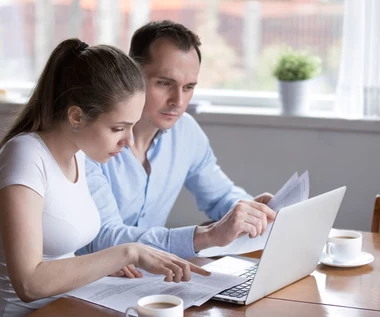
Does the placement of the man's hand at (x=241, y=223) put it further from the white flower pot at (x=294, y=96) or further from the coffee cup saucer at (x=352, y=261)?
the white flower pot at (x=294, y=96)

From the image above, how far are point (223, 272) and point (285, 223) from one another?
1.00 feet

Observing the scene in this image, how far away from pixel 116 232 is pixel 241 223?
0.38m

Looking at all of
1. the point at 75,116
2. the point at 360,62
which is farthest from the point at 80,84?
the point at 360,62

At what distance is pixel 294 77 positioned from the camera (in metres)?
3.03

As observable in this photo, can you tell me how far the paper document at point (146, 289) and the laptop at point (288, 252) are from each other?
0.12 feet

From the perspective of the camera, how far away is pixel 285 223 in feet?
4.65

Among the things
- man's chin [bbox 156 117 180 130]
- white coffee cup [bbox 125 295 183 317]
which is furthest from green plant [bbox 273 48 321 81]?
white coffee cup [bbox 125 295 183 317]

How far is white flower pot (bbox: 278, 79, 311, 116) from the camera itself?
3.03 meters

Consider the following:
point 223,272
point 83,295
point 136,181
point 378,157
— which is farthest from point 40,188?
point 378,157

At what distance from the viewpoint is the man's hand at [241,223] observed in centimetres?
169

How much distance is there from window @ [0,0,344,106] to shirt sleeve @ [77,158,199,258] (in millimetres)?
1471

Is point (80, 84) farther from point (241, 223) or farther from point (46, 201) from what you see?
point (241, 223)

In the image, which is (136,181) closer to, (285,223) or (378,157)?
(285,223)

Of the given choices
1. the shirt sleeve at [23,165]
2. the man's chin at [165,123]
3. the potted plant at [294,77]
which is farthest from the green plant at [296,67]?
the shirt sleeve at [23,165]
